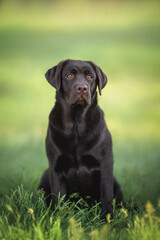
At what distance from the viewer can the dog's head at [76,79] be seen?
392 cm

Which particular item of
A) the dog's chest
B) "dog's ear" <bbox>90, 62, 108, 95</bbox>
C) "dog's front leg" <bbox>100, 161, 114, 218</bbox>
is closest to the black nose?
"dog's ear" <bbox>90, 62, 108, 95</bbox>

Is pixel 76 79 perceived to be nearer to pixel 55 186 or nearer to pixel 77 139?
pixel 77 139

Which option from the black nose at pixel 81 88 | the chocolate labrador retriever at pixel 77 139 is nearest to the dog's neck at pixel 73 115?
the chocolate labrador retriever at pixel 77 139

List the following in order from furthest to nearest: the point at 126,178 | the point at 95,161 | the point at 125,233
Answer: the point at 126,178
the point at 95,161
the point at 125,233

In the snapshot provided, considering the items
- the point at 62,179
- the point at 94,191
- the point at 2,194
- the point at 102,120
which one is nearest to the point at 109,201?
the point at 94,191

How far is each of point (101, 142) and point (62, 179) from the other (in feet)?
1.87

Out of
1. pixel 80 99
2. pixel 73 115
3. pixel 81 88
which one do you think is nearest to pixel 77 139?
pixel 73 115

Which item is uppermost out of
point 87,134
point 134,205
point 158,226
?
point 87,134

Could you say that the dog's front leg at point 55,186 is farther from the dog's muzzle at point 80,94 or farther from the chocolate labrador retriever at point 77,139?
the dog's muzzle at point 80,94

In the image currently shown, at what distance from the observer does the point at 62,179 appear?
13.5 ft

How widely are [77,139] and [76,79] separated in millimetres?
619

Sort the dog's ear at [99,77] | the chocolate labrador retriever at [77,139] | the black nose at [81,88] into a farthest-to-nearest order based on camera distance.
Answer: the dog's ear at [99,77]
the chocolate labrador retriever at [77,139]
the black nose at [81,88]

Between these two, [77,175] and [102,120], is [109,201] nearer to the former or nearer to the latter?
[77,175]

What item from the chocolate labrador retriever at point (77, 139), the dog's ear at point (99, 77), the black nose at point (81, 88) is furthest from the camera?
the dog's ear at point (99, 77)
